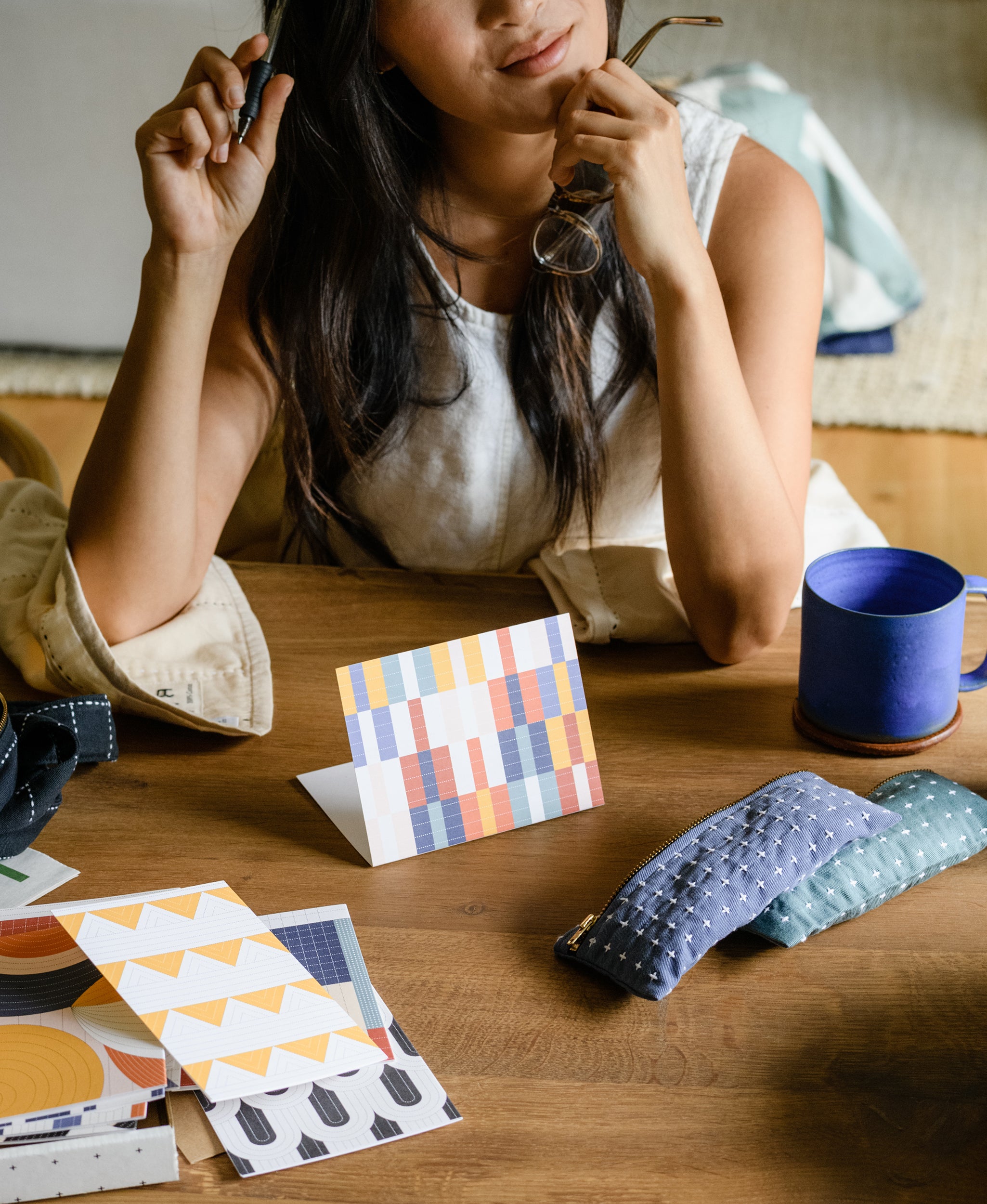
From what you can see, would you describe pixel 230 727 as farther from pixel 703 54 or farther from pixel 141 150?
pixel 703 54

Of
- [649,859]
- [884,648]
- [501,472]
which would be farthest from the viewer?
[501,472]

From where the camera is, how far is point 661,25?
3.35ft

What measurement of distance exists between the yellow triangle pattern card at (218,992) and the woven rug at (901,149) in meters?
2.34

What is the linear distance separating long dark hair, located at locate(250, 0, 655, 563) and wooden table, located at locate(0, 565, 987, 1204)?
0.34 m

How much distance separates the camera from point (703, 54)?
11.3ft

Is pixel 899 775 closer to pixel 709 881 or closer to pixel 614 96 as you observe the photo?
pixel 709 881

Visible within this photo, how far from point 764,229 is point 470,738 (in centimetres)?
66

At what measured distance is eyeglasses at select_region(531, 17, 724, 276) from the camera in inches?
42.9

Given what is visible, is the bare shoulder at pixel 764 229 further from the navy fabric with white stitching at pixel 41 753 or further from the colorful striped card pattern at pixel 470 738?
the navy fabric with white stitching at pixel 41 753

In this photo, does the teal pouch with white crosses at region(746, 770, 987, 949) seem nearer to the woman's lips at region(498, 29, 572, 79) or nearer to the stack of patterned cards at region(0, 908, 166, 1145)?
the stack of patterned cards at region(0, 908, 166, 1145)

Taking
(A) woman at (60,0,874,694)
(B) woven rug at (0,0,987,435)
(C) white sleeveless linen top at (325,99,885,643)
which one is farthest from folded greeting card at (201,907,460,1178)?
(B) woven rug at (0,0,987,435)

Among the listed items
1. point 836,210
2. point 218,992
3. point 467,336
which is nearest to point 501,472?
point 467,336

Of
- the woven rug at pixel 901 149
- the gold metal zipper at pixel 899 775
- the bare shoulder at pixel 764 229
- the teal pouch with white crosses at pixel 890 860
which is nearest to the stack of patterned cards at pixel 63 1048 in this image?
the teal pouch with white crosses at pixel 890 860

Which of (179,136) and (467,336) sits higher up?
(179,136)
